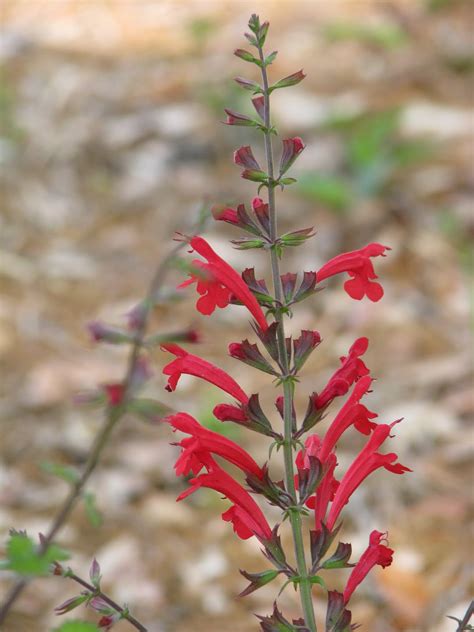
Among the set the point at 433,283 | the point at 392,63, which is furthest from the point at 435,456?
the point at 392,63

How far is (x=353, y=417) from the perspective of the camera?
166 centimetres

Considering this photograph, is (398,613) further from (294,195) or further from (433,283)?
(294,195)

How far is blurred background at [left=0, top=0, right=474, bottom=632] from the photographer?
3236 millimetres

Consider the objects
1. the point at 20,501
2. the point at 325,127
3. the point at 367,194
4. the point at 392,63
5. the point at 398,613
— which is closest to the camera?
the point at 398,613

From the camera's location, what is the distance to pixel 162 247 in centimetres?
552

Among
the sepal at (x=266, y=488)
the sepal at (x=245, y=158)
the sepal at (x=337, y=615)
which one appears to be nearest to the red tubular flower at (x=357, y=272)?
the sepal at (x=245, y=158)

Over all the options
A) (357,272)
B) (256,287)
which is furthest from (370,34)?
(256,287)

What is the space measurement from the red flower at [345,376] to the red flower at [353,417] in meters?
0.02

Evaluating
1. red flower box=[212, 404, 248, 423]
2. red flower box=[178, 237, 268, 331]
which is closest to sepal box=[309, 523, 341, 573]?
red flower box=[212, 404, 248, 423]

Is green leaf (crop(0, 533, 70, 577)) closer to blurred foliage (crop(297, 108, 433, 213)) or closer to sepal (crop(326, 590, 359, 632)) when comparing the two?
sepal (crop(326, 590, 359, 632))

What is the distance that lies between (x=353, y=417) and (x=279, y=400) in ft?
0.41

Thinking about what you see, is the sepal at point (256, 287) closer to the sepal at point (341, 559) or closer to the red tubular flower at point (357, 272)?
the red tubular flower at point (357, 272)

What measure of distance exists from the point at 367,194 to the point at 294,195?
45 centimetres

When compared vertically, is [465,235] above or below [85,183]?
below
